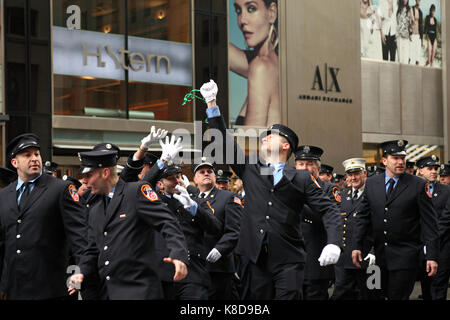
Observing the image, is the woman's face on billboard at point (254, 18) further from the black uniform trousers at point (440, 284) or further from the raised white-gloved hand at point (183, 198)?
the raised white-gloved hand at point (183, 198)

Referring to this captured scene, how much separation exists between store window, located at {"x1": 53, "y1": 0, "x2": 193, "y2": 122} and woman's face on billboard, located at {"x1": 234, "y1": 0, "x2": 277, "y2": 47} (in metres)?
2.25

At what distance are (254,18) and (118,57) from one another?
5733mm

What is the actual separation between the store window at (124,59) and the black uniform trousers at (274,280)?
14.8m

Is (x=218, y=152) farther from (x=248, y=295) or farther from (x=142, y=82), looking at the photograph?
(x=142, y=82)

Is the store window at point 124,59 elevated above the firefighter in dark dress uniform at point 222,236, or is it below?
above

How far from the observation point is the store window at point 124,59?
70.4ft

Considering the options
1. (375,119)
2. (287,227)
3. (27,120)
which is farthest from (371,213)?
(375,119)

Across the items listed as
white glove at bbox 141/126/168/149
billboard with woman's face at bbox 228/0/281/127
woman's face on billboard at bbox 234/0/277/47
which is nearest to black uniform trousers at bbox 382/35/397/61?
billboard with woman's face at bbox 228/0/281/127

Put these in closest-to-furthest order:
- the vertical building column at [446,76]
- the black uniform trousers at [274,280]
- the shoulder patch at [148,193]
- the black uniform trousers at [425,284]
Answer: the shoulder patch at [148,193] → the black uniform trousers at [274,280] → the black uniform trousers at [425,284] → the vertical building column at [446,76]

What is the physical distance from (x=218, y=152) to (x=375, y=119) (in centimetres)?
2492

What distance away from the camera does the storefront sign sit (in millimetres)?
21391

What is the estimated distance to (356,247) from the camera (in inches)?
378

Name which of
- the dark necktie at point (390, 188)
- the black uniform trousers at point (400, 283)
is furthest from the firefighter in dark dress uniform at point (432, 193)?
the black uniform trousers at point (400, 283)

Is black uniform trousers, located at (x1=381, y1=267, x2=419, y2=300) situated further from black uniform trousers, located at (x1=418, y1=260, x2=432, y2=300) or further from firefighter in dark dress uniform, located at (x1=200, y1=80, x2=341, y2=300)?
black uniform trousers, located at (x1=418, y1=260, x2=432, y2=300)
